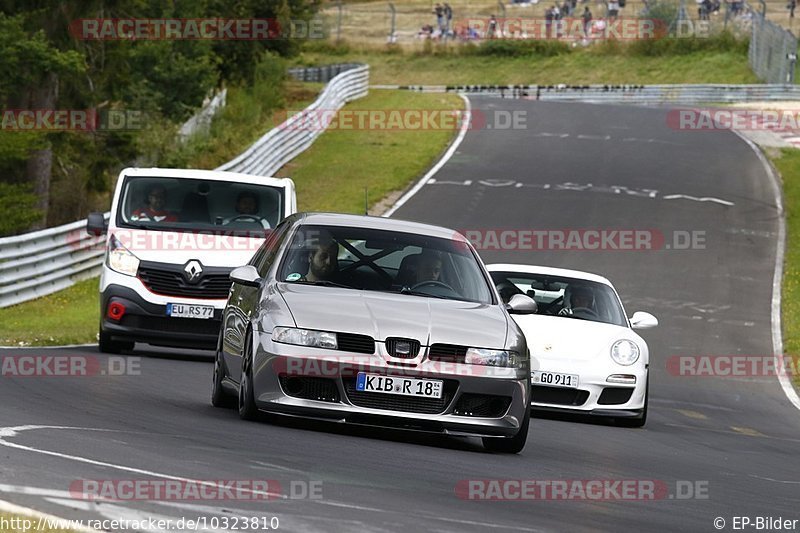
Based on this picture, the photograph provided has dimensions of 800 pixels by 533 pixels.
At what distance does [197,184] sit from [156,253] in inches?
43.8

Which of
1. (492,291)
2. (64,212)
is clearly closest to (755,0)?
(64,212)

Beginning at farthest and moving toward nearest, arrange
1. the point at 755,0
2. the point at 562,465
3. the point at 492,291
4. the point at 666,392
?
1. the point at 755,0
2. the point at 666,392
3. the point at 492,291
4. the point at 562,465

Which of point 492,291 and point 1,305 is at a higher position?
point 492,291

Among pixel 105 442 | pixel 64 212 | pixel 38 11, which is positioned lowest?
pixel 64 212

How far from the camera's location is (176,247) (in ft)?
49.9

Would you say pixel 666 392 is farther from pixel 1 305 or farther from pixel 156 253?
pixel 1 305

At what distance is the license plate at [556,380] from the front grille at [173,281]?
359 centimetres

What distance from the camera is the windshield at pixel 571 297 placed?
14.2m

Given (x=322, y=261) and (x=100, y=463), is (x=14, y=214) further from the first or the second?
(x=100, y=463)

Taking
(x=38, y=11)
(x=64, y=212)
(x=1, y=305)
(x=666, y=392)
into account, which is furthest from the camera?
(x=64, y=212)

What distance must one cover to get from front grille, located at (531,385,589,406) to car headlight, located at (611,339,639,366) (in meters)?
0.47

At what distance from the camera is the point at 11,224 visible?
92.4 feet

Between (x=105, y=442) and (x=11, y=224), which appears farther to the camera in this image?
(x=11, y=224)

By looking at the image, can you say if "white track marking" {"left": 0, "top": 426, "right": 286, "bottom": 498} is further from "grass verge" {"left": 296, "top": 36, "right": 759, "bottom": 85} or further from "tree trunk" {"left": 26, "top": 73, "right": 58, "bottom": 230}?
"grass verge" {"left": 296, "top": 36, "right": 759, "bottom": 85}
